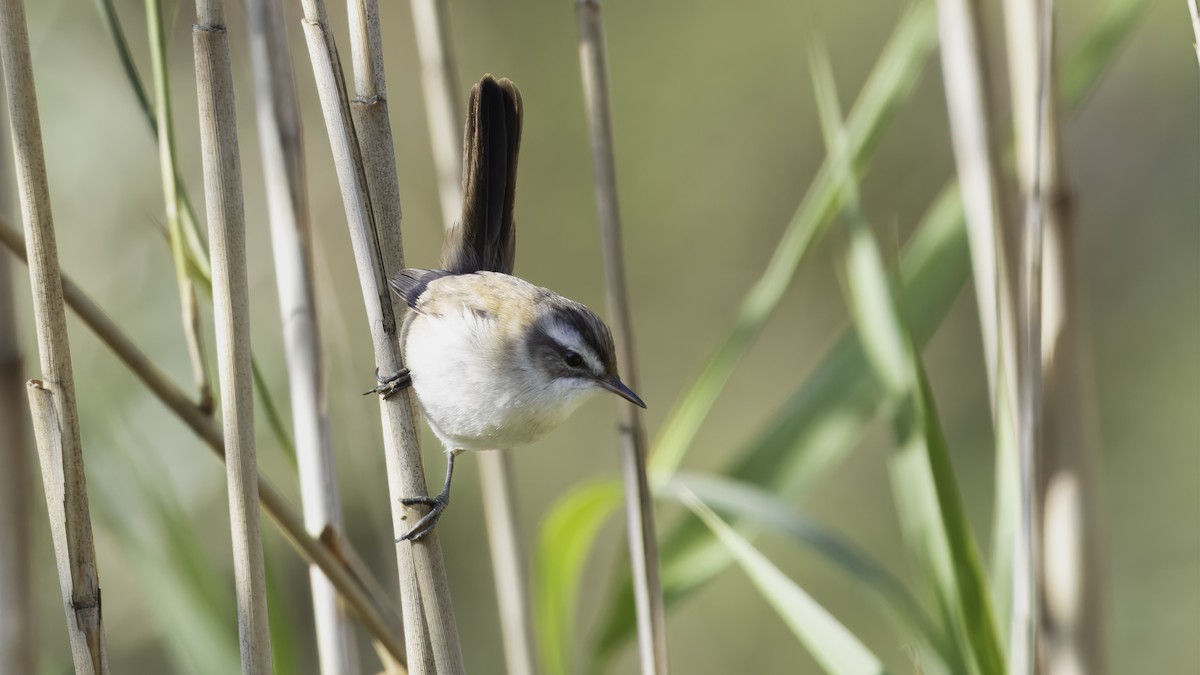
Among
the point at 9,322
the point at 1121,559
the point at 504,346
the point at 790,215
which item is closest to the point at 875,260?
the point at 504,346

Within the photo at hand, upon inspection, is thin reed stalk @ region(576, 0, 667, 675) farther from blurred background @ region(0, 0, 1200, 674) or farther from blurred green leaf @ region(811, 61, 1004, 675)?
blurred background @ region(0, 0, 1200, 674)

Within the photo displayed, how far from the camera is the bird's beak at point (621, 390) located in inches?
61.7

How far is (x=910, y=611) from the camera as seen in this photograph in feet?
4.57

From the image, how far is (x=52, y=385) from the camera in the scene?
114 cm

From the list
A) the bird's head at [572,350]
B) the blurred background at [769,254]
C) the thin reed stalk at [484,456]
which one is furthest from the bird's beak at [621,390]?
the blurred background at [769,254]

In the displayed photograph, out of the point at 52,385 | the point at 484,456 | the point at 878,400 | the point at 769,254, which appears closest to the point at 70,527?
Answer: the point at 52,385

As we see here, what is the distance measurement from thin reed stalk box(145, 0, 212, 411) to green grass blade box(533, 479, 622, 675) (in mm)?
567

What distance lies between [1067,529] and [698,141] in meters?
3.63

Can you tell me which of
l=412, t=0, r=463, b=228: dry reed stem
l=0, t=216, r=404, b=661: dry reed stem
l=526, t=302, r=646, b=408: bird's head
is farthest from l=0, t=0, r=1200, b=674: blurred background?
l=0, t=216, r=404, b=661: dry reed stem

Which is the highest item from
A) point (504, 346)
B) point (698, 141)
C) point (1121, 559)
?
point (698, 141)

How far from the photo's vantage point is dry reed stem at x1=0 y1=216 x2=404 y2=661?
4.29 feet

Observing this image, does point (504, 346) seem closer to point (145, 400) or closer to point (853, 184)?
point (853, 184)

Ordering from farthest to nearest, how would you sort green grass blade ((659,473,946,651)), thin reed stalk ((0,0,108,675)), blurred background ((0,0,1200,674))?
blurred background ((0,0,1200,674)), green grass blade ((659,473,946,651)), thin reed stalk ((0,0,108,675))

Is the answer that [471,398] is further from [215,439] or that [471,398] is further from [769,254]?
[769,254]
